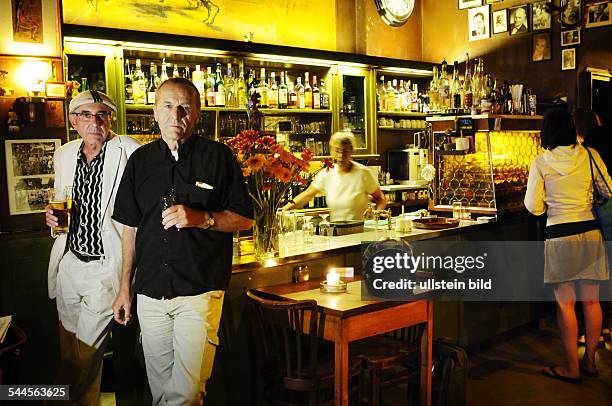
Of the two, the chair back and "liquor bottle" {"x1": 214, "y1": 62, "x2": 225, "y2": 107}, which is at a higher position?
"liquor bottle" {"x1": 214, "y1": 62, "x2": 225, "y2": 107}

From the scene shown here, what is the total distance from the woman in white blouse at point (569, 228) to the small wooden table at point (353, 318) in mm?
1631

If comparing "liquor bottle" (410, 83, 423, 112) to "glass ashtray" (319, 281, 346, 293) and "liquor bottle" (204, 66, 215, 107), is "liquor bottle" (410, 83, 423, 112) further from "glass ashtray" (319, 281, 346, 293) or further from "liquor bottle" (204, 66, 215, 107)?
"glass ashtray" (319, 281, 346, 293)

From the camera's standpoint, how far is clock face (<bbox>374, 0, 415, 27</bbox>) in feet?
20.7

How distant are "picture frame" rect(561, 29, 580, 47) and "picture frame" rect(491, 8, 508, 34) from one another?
76 cm

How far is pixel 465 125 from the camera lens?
18.4 feet

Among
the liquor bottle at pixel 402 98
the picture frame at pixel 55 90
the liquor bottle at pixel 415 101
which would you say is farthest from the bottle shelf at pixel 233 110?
the liquor bottle at pixel 415 101

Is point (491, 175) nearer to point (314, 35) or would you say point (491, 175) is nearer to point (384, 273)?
point (384, 273)

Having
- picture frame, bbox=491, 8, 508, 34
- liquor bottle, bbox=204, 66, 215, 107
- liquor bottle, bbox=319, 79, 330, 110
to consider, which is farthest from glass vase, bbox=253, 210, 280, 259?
picture frame, bbox=491, 8, 508, 34

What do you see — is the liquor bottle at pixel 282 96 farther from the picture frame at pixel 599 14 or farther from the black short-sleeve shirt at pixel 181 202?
the black short-sleeve shirt at pixel 181 202

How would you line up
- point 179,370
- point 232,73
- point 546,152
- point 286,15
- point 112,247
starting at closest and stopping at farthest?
point 179,370 → point 112,247 → point 546,152 → point 232,73 → point 286,15

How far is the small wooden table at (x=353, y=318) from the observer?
299cm

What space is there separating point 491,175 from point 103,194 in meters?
3.63

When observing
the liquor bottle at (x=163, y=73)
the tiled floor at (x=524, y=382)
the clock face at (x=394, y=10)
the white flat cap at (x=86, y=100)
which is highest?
the clock face at (x=394, y=10)

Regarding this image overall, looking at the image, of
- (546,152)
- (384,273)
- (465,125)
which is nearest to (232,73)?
(465,125)
